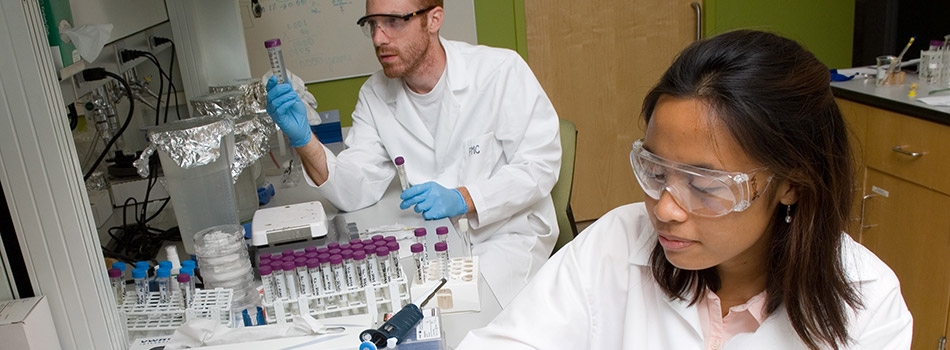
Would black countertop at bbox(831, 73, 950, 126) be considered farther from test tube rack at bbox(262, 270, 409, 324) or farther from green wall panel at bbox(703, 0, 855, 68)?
test tube rack at bbox(262, 270, 409, 324)

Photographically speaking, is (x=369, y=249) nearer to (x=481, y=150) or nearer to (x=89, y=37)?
(x=89, y=37)

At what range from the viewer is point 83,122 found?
5.49 ft

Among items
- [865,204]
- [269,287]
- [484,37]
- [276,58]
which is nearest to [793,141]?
[269,287]

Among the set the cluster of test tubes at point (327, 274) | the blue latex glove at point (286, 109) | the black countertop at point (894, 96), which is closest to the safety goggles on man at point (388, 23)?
the blue latex glove at point (286, 109)

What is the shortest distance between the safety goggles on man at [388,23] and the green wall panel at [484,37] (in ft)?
3.85

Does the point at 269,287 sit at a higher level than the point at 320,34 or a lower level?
lower

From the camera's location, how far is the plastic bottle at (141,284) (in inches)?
44.8

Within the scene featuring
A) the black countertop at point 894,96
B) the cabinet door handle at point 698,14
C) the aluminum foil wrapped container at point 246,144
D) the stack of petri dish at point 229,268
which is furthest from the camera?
the cabinet door handle at point 698,14

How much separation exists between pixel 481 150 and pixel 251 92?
0.71 meters

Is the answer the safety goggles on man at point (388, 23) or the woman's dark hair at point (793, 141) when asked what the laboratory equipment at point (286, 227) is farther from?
the woman's dark hair at point (793, 141)

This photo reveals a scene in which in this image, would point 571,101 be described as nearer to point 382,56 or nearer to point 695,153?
point 382,56

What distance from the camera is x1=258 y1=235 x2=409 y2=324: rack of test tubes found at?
1146 mm

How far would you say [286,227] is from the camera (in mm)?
1424

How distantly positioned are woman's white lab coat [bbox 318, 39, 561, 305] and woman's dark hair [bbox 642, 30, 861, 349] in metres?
0.94
